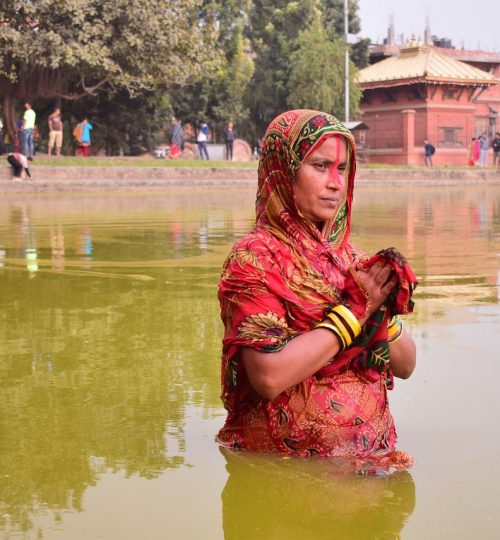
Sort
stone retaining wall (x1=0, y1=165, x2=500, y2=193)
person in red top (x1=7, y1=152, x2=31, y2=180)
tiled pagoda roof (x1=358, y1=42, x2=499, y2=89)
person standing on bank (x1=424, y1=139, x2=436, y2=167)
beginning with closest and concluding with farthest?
A: person in red top (x1=7, y1=152, x2=31, y2=180) → stone retaining wall (x1=0, y1=165, x2=500, y2=193) → person standing on bank (x1=424, y1=139, x2=436, y2=167) → tiled pagoda roof (x1=358, y1=42, x2=499, y2=89)

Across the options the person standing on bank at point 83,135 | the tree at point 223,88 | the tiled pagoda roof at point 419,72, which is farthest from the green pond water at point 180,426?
the tiled pagoda roof at point 419,72

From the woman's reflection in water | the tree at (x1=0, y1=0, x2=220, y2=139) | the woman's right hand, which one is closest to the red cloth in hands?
the woman's right hand

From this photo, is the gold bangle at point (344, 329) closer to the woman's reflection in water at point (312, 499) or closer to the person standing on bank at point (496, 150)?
the woman's reflection in water at point (312, 499)

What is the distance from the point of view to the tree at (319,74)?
4312 centimetres

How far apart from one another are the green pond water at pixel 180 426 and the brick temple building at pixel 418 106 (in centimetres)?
3918

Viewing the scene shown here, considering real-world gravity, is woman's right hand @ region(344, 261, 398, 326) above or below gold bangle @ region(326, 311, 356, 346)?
above

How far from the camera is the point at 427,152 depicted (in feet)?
144

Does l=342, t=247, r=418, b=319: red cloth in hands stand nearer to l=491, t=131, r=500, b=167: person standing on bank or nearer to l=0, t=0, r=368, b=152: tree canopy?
l=0, t=0, r=368, b=152: tree canopy

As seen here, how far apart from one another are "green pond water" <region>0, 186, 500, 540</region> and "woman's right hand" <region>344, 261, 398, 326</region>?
45 cm

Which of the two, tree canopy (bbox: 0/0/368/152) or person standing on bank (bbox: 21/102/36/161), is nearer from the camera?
person standing on bank (bbox: 21/102/36/161)

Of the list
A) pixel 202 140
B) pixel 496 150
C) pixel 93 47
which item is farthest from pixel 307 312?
pixel 496 150

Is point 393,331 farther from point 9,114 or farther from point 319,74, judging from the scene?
point 319,74

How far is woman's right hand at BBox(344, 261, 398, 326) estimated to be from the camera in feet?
8.88

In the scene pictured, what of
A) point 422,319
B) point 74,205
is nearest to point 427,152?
point 74,205
